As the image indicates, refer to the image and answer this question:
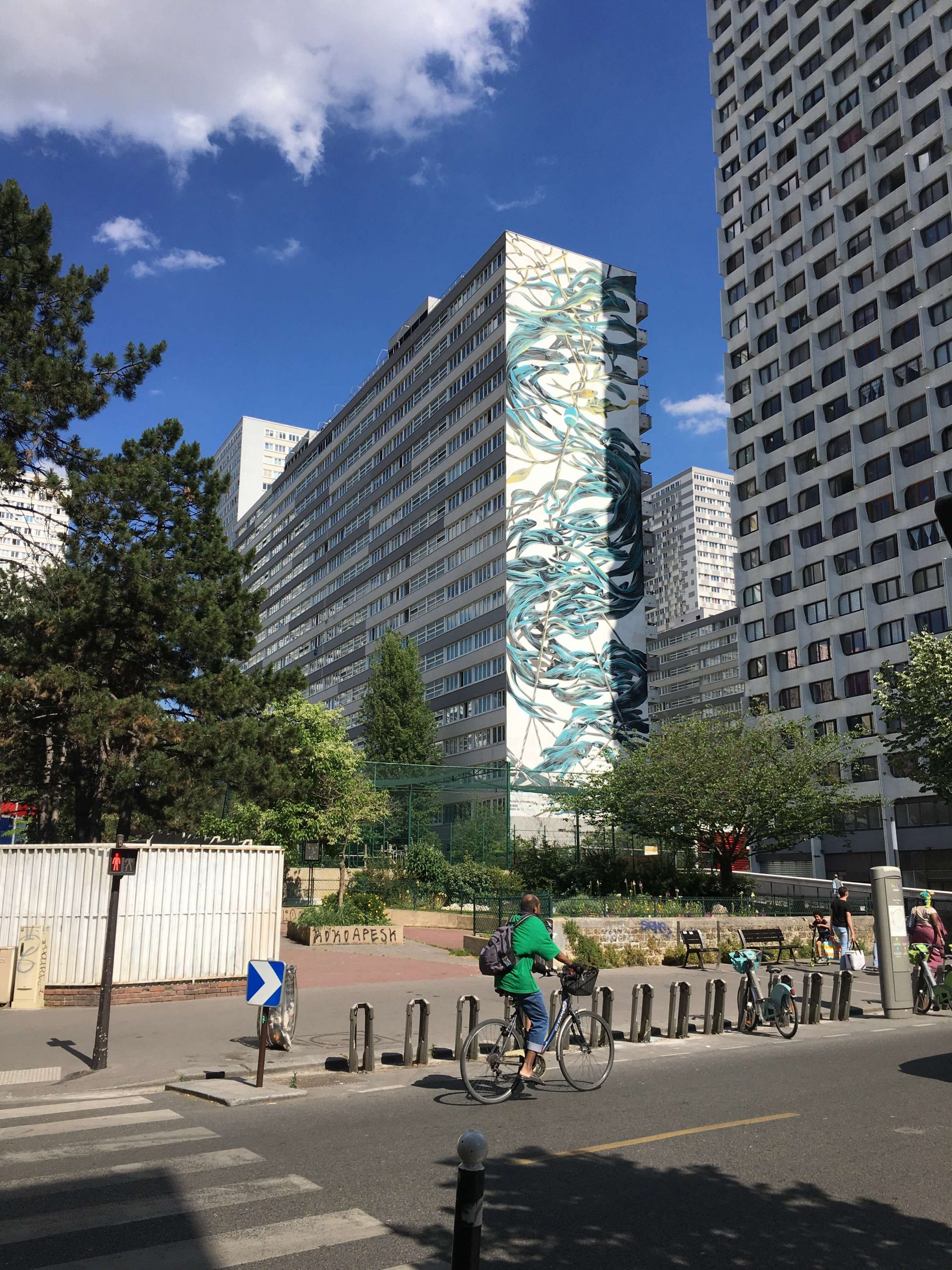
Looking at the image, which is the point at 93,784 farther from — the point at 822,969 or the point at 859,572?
the point at 859,572

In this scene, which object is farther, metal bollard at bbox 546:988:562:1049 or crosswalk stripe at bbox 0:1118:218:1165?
metal bollard at bbox 546:988:562:1049

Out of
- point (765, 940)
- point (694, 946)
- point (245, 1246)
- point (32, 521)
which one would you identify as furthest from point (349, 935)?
point (245, 1246)

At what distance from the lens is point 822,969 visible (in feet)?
73.6

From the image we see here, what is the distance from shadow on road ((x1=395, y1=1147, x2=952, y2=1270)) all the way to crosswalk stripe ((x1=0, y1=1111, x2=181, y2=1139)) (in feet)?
12.0

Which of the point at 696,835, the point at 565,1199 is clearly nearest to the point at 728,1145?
the point at 565,1199

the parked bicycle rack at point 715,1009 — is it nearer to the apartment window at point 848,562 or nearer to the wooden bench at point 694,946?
the wooden bench at point 694,946

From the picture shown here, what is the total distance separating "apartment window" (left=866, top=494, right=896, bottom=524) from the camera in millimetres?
56656

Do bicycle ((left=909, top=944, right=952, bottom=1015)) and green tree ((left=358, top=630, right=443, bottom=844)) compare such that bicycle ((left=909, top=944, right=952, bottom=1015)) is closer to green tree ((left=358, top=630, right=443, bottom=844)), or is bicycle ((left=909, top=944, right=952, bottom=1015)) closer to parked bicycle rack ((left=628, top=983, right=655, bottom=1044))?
parked bicycle rack ((left=628, top=983, right=655, bottom=1044))

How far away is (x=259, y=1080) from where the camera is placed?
10141 mm

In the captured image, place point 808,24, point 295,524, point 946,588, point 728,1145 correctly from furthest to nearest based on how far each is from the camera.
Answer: point 295,524
point 808,24
point 946,588
point 728,1145

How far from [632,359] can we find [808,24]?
81.1ft

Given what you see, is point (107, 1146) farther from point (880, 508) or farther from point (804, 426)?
point (804, 426)

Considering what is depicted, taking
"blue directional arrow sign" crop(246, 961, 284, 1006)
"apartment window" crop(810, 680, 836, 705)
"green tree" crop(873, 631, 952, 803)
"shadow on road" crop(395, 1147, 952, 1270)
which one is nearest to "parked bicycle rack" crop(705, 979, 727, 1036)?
"blue directional arrow sign" crop(246, 961, 284, 1006)

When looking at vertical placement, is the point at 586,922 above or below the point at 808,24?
below
